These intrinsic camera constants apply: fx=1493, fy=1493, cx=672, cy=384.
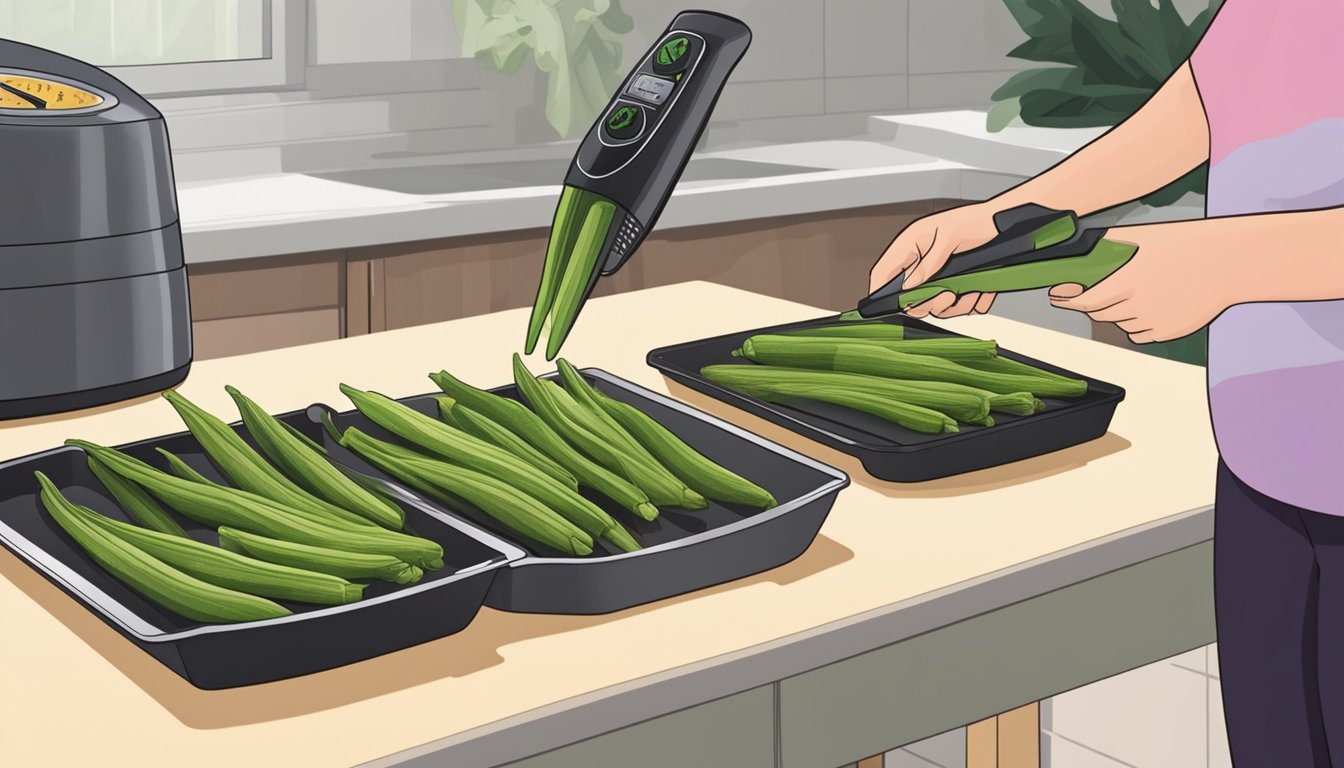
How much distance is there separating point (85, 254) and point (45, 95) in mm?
157

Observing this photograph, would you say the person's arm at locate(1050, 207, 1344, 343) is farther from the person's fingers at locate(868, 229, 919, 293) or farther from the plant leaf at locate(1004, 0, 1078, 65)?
the plant leaf at locate(1004, 0, 1078, 65)

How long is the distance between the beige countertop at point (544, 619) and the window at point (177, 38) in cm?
146

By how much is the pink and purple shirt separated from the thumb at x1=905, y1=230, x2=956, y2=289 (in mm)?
200

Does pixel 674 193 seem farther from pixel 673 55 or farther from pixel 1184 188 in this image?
pixel 673 55

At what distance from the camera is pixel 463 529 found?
89cm

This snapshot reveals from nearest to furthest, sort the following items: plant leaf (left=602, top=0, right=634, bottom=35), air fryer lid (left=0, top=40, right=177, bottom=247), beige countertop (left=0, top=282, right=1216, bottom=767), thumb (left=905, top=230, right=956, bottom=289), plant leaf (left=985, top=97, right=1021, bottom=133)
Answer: beige countertop (left=0, top=282, right=1216, bottom=767) < thumb (left=905, top=230, right=956, bottom=289) < air fryer lid (left=0, top=40, right=177, bottom=247) < plant leaf (left=985, top=97, right=1021, bottom=133) < plant leaf (left=602, top=0, right=634, bottom=35)

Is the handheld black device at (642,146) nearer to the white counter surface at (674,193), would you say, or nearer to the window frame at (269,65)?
the white counter surface at (674,193)

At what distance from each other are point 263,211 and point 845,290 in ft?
3.54

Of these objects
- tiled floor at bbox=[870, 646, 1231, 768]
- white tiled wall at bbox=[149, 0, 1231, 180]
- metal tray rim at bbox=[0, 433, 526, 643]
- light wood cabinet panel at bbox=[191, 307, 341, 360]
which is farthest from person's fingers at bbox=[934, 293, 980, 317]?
white tiled wall at bbox=[149, 0, 1231, 180]

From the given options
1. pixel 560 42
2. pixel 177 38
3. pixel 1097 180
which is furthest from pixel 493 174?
pixel 1097 180

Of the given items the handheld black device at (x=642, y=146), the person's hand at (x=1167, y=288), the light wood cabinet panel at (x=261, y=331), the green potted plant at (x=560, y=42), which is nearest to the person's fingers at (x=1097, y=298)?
the person's hand at (x=1167, y=288)

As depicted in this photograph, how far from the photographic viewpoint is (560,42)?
268 cm

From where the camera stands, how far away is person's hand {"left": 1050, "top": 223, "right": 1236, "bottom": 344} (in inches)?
35.8

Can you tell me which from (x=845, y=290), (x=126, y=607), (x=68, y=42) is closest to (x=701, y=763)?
(x=126, y=607)
